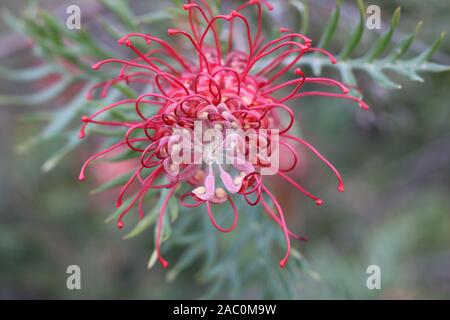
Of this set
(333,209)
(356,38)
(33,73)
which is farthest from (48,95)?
(333,209)

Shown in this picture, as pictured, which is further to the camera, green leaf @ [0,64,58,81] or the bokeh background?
the bokeh background

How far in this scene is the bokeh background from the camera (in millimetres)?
2234

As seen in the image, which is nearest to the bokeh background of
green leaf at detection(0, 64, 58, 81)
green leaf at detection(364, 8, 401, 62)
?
green leaf at detection(0, 64, 58, 81)

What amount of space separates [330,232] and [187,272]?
0.74 metres

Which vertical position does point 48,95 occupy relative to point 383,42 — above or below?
above

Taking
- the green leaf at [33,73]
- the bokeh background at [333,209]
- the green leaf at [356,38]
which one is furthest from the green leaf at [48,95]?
the green leaf at [356,38]

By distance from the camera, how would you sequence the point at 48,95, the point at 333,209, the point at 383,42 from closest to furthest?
the point at 383,42 < the point at 48,95 < the point at 333,209

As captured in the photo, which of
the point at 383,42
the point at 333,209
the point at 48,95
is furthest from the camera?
the point at 333,209

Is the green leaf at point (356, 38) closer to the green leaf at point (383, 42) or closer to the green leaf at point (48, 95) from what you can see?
the green leaf at point (383, 42)

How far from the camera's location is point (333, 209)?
→ 9.50 feet

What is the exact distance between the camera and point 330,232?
2.84m

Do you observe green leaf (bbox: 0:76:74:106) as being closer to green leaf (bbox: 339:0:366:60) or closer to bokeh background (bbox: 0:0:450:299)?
bokeh background (bbox: 0:0:450:299)

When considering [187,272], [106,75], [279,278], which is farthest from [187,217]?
[187,272]

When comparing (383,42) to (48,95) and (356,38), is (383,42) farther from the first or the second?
(48,95)
